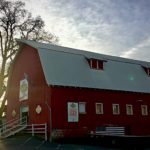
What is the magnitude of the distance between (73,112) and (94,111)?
2753mm

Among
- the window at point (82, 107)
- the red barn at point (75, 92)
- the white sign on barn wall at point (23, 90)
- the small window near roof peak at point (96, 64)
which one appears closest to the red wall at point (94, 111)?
the red barn at point (75, 92)

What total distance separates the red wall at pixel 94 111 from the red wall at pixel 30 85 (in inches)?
50.2

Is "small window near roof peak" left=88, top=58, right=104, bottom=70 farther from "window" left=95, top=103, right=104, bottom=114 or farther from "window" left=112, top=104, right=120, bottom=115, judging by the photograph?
"window" left=112, top=104, right=120, bottom=115

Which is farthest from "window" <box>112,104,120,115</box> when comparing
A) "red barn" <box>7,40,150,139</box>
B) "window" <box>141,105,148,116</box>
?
"window" <box>141,105,148,116</box>

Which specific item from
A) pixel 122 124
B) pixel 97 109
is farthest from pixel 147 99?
pixel 97 109

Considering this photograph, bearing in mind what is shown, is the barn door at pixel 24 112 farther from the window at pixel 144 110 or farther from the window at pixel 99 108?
the window at pixel 144 110

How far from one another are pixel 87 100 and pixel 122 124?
524cm

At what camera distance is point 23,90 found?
3394 centimetres

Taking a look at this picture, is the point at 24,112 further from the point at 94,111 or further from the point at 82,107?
the point at 94,111

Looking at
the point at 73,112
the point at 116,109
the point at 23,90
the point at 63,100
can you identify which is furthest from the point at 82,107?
the point at 23,90

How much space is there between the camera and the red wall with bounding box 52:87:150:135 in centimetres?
2964

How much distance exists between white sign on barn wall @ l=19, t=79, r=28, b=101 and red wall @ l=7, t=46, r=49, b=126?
42 cm

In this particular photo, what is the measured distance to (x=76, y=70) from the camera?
32719 millimetres

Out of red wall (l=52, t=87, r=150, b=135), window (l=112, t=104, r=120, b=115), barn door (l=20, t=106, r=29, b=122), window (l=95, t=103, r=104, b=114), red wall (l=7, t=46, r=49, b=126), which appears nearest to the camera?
red wall (l=52, t=87, r=150, b=135)
